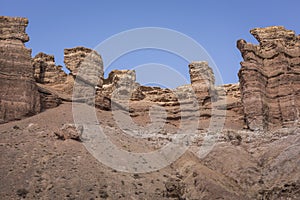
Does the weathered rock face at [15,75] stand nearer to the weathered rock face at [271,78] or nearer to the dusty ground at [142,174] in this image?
the dusty ground at [142,174]

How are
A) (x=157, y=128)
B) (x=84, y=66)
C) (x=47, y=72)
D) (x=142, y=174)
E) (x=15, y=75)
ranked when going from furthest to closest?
1. (x=84, y=66)
2. (x=47, y=72)
3. (x=157, y=128)
4. (x=15, y=75)
5. (x=142, y=174)

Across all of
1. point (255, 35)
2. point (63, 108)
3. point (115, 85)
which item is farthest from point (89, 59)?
point (255, 35)

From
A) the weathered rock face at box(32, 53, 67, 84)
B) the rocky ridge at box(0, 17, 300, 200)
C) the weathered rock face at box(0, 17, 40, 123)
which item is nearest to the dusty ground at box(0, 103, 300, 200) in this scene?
the rocky ridge at box(0, 17, 300, 200)

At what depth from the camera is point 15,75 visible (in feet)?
164

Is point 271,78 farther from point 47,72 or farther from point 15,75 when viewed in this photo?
point 47,72

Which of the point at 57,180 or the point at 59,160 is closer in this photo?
the point at 57,180

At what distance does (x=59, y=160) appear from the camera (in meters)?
36.8

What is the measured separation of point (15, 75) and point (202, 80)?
101ft

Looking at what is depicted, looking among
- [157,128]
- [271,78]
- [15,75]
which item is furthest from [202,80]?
[15,75]

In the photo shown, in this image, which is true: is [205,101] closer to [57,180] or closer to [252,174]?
[252,174]

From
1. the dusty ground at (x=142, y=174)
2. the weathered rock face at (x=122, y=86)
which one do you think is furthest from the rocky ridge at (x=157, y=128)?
the weathered rock face at (x=122, y=86)

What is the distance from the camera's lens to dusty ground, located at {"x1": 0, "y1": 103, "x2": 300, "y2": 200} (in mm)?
32750

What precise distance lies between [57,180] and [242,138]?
74.5ft

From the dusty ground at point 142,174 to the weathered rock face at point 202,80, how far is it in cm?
1840
